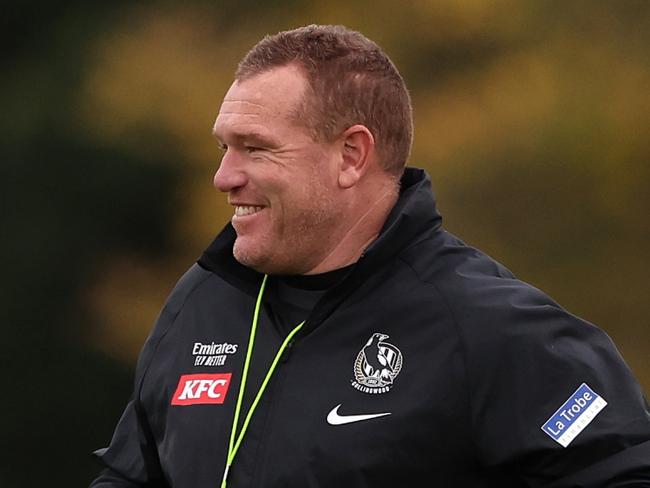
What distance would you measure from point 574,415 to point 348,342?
45 centimetres

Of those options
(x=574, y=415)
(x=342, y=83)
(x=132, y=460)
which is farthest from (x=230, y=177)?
(x=574, y=415)

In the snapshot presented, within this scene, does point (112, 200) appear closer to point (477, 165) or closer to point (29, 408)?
point (29, 408)

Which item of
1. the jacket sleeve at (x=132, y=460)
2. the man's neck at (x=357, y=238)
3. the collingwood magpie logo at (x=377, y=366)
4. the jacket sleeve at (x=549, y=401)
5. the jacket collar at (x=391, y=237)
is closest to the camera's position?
the jacket sleeve at (x=549, y=401)

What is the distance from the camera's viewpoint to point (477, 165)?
738cm

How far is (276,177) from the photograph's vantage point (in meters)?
2.82

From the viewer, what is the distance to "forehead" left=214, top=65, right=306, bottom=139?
284cm

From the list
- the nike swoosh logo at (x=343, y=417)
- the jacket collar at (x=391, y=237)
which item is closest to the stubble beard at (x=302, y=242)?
the jacket collar at (x=391, y=237)

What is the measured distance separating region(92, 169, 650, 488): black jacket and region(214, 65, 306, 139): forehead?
0.30 metres

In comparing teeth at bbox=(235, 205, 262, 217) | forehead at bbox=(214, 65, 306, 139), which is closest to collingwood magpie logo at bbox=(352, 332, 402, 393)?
teeth at bbox=(235, 205, 262, 217)

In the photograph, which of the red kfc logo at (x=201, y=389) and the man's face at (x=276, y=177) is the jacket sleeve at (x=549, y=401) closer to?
the man's face at (x=276, y=177)

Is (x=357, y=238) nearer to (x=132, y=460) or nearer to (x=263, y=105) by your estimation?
(x=263, y=105)

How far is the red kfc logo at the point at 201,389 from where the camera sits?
2852 millimetres

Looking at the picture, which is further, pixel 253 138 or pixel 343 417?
pixel 253 138

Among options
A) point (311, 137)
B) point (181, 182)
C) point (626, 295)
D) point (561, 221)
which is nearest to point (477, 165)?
point (561, 221)
